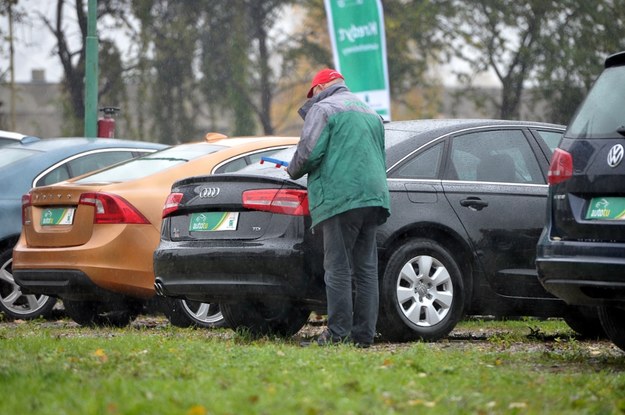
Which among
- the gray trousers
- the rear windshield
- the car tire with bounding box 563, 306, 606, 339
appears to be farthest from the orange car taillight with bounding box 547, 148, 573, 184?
the car tire with bounding box 563, 306, 606, 339

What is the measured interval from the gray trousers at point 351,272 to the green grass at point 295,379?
232 millimetres

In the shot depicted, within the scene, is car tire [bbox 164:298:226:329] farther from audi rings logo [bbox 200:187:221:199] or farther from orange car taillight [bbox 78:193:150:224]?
audi rings logo [bbox 200:187:221:199]

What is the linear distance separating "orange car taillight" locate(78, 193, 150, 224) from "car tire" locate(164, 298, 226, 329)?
2.69 ft

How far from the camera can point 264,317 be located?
9.20 m

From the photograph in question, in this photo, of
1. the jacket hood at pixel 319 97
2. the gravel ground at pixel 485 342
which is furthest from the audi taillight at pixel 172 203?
the jacket hood at pixel 319 97

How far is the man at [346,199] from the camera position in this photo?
7.98 m

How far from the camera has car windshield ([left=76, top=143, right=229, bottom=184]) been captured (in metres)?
10.2

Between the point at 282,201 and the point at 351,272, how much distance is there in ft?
2.08

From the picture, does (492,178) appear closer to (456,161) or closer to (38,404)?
(456,161)

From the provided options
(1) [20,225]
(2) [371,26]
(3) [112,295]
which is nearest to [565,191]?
(3) [112,295]

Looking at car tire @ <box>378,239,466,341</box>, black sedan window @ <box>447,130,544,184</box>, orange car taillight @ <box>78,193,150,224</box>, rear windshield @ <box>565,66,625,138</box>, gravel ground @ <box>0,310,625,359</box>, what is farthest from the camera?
orange car taillight @ <box>78,193,150,224</box>

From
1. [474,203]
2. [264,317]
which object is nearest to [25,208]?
[264,317]

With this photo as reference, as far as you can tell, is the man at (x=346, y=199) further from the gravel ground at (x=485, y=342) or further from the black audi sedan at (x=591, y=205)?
the black audi sedan at (x=591, y=205)

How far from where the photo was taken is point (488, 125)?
9.20m
